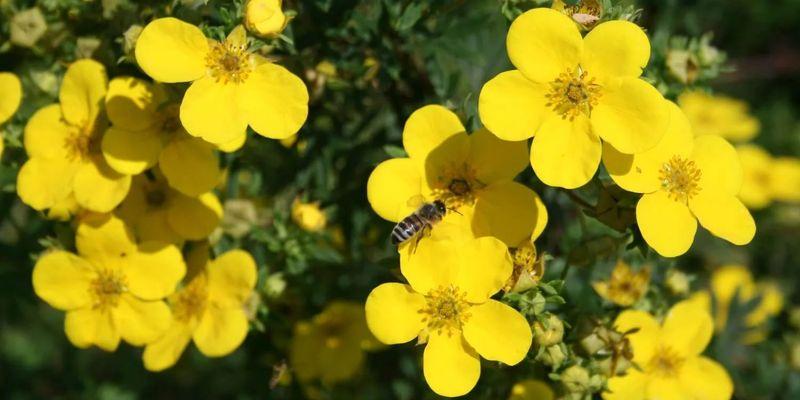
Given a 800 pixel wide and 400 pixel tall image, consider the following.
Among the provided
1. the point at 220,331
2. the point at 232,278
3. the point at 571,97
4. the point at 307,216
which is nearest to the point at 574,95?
the point at 571,97

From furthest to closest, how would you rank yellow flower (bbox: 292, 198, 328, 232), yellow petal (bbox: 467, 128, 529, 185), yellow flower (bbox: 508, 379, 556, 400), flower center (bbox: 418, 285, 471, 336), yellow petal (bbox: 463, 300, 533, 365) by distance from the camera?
1. yellow flower (bbox: 292, 198, 328, 232)
2. yellow flower (bbox: 508, 379, 556, 400)
3. yellow petal (bbox: 467, 128, 529, 185)
4. flower center (bbox: 418, 285, 471, 336)
5. yellow petal (bbox: 463, 300, 533, 365)

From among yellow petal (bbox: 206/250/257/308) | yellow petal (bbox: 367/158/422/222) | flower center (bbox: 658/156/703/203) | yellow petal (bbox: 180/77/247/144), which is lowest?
yellow petal (bbox: 206/250/257/308)

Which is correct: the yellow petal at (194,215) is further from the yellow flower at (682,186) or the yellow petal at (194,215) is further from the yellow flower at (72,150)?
the yellow flower at (682,186)

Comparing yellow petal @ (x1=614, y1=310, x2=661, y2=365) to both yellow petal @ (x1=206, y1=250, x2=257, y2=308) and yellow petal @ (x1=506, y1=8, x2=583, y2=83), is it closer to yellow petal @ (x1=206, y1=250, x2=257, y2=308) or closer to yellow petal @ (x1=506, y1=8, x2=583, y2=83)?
yellow petal @ (x1=506, y1=8, x2=583, y2=83)

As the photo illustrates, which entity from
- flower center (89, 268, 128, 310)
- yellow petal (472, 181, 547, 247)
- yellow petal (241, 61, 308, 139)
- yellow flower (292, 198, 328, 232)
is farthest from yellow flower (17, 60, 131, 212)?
yellow petal (472, 181, 547, 247)

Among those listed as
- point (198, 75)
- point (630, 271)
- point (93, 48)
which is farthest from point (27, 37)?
point (630, 271)

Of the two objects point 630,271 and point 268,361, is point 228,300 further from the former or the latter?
point 630,271
